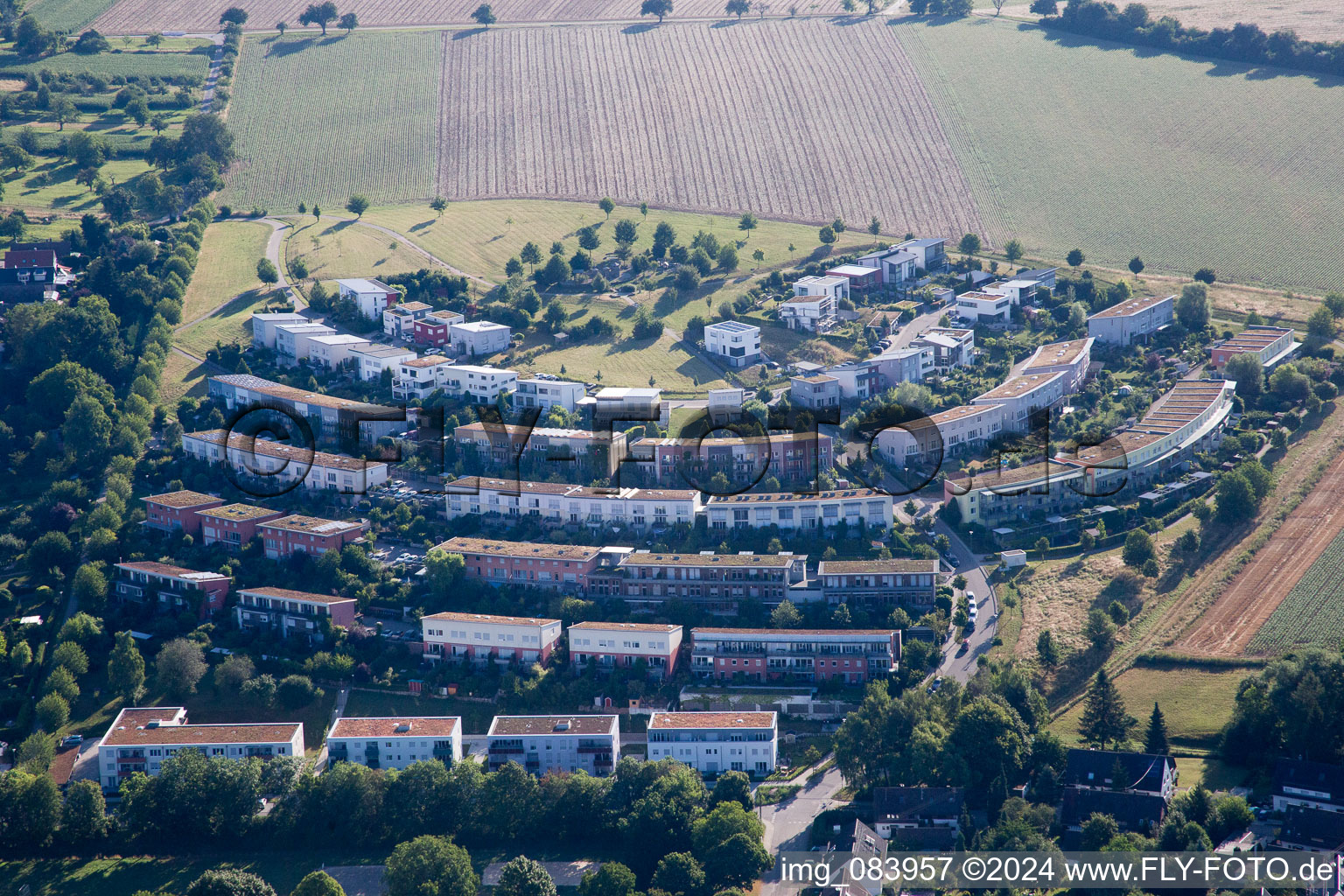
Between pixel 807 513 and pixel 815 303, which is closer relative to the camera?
pixel 807 513

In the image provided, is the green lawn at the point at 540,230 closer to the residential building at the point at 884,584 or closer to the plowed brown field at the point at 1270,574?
the residential building at the point at 884,584

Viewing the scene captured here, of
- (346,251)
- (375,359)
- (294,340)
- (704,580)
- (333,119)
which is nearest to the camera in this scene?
(704,580)

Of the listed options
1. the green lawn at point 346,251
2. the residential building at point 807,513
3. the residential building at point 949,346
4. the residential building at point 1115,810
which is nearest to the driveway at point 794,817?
the residential building at point 1115,810

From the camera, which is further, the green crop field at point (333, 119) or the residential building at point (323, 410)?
the green crop field at point (333, 119)

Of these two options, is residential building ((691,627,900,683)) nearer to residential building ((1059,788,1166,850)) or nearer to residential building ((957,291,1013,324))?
residential building ((1059,788,1166,850))

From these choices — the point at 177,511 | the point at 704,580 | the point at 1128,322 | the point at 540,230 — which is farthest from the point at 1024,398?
the point at 177,511

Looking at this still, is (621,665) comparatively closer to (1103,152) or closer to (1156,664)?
(1156,664)

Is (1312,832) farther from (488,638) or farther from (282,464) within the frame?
(282,464)
